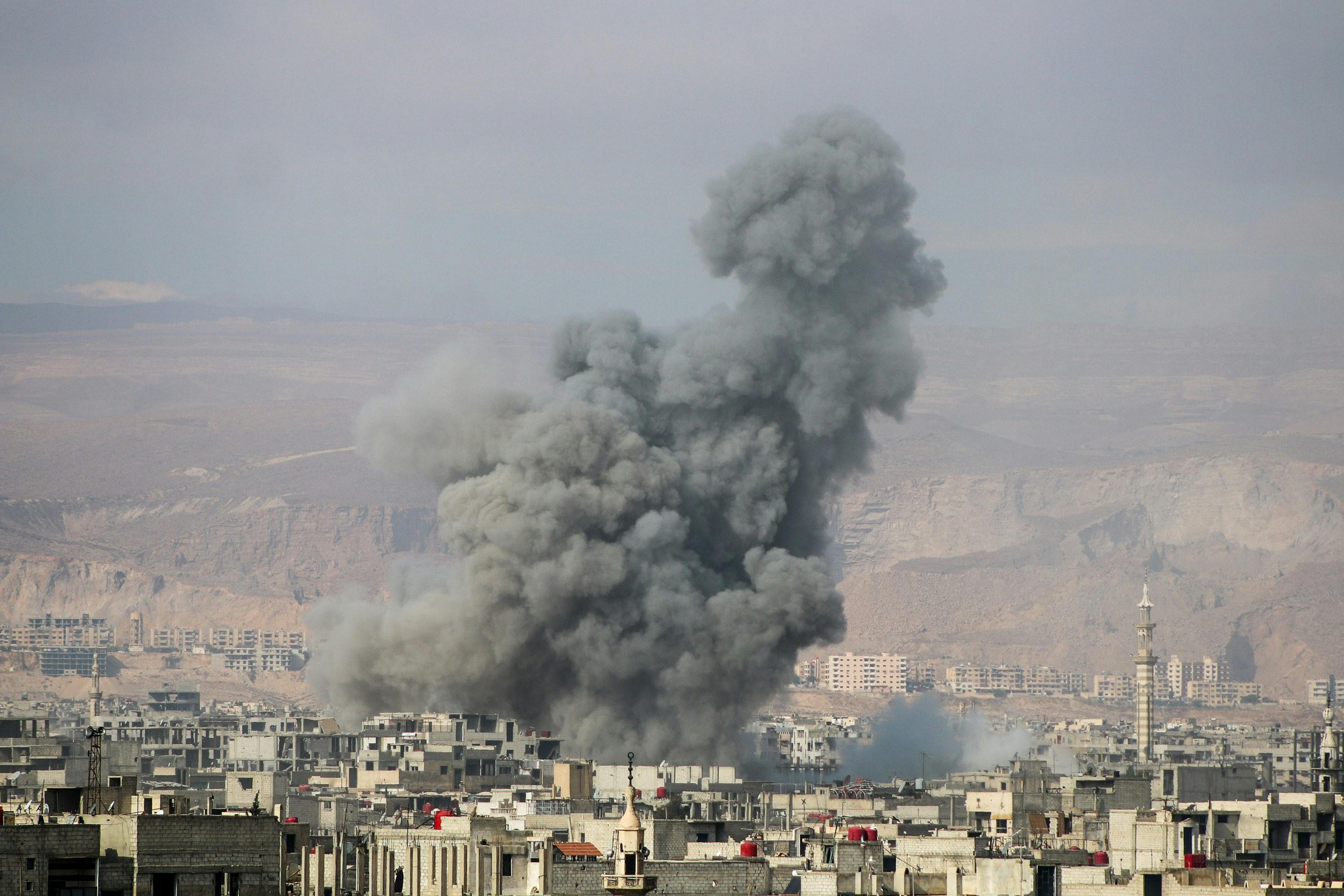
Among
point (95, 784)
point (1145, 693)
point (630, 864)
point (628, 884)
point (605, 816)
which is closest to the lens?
point (628, 884)

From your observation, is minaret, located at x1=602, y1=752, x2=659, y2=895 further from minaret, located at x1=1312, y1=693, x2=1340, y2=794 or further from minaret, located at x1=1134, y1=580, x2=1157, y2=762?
minaret, located at x1=1134, y1=580, x2=1157, y2=762

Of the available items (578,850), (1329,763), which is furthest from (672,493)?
(578,850)

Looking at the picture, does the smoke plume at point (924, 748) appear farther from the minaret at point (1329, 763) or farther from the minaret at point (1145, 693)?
the minaret at point (1329, 763)

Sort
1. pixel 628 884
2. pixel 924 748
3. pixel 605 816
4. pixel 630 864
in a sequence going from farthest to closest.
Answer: pixel 924 748, pixel 605 816, pixel 630 864, pixel 628 884

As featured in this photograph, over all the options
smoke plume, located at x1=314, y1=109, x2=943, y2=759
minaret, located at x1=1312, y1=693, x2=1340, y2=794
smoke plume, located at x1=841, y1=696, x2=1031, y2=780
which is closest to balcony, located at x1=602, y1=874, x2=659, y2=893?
minaret, located at x1=1312, y1=693, x2=1340, y2=794

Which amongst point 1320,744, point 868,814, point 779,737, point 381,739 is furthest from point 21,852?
point 1320,744

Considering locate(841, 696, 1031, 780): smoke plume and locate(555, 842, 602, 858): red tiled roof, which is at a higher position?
locate(841, 696, 1031, 780): smoke plume

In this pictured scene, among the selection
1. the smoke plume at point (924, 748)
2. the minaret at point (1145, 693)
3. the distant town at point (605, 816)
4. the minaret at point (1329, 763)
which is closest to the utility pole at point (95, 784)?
the distant town at point (605, 816)

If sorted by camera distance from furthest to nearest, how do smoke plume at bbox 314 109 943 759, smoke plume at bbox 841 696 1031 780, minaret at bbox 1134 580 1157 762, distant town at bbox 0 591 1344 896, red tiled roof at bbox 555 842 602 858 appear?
1. minaret at bbox 1134 580 1157 762
2. smoke plume at bbox 841 696 1031 780
3. smoke plume at bbox 314 109 943 759
4. red tiled roof at bbox 555 842 602 858
5. distant town at bbox 0 591 1344 896

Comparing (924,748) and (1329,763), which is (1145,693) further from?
(1329,763)
